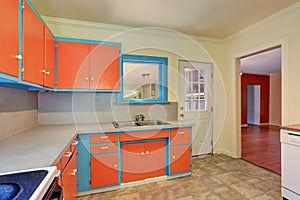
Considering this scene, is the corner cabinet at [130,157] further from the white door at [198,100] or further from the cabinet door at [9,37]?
the cabinet door at [9,37]

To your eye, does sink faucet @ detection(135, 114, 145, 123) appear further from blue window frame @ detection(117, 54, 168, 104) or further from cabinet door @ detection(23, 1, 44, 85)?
cabinet door @ detection(23, 1, 44, 85)

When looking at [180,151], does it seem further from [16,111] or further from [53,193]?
[16,111]

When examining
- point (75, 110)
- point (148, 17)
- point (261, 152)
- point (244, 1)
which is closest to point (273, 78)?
point (261, 152)

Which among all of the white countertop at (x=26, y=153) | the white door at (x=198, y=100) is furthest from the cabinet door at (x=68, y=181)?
the white door at (x=198, y=100)

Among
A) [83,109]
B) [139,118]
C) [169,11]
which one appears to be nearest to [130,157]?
[139,118]

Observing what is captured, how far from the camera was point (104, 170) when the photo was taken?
7.41 feet

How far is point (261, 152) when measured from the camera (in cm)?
385

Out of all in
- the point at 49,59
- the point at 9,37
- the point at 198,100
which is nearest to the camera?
the point at 9,37

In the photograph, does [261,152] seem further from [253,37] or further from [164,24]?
[164,24]

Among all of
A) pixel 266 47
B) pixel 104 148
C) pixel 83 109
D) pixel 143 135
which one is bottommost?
pixel 104 148

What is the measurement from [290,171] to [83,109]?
9.25 ft

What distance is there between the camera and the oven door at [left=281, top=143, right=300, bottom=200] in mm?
1897

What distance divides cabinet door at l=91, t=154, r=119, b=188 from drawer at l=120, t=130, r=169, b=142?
0.86ft

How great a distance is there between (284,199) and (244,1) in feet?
8.05
